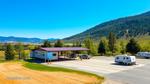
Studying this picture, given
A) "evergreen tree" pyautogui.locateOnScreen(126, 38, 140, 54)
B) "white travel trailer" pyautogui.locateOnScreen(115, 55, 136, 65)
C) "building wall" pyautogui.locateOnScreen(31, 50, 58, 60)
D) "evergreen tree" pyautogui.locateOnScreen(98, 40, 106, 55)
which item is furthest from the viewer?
"evergreen tree" pyautogui.locateOnScreen(98, 40, 106, 55)

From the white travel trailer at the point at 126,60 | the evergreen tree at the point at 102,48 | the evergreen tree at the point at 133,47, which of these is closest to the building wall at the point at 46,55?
the white travel trailer at the point at 126,60

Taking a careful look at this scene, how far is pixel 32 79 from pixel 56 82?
388 centimetres

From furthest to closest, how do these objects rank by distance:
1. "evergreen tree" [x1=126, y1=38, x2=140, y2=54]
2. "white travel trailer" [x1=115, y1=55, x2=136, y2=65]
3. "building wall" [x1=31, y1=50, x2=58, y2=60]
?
"evergreen tree" [x1=126, y1=38, x2=140, y2=54], "building wall" [x1=31, y1=50, x2=58, y2=60], "white travel trailer" [x1=115, y1=55, x2=136, y2=65]

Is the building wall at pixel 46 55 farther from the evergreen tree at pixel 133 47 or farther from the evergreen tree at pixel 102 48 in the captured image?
the evergreen tree at pixel 133 47

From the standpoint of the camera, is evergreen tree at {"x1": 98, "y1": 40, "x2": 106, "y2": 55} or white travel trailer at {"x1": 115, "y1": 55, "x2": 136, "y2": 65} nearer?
white travel trailer at {"x1": 115, "y1": 55, "x2": 136, "y2": 65}

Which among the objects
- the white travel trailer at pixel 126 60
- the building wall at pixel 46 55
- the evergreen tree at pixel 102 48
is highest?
the evergreen tree at pixel 102 48

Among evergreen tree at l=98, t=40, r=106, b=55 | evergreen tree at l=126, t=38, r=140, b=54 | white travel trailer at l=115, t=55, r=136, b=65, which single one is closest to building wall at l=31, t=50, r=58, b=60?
white travel trailer at l=115, t=55, r=136, b=65

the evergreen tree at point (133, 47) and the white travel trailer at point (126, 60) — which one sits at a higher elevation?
the evergreen tree at point (133, 47)

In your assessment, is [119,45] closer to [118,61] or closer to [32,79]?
[118,61]

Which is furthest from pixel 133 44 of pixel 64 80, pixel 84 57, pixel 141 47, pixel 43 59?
pixel 64 80

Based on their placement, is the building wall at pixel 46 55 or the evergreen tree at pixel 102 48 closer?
the building wall at pixel 46 55

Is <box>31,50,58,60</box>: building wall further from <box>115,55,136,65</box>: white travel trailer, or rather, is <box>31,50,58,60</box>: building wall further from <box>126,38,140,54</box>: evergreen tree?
<box>126,38,140,54</box>: evergreen tree

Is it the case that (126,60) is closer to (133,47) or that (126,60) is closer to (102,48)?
(133,47)

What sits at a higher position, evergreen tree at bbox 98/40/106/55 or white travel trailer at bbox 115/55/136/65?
evergreen tree at bbox 98/40/106/55
